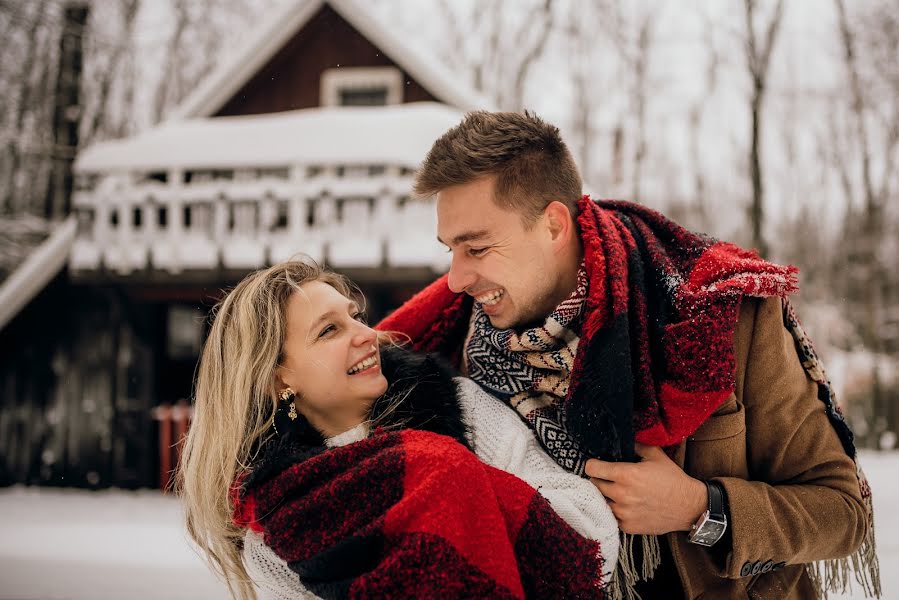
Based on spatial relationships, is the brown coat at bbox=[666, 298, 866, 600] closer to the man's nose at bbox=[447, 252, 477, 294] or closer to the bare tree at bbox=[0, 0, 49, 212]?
the man's nose at bbox=[447, 252, 477, 294]

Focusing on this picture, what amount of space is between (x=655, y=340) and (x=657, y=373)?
0.28 feet

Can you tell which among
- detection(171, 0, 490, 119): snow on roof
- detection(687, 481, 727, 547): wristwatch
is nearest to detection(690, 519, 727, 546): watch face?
detection(687, 481, 727, 547): wristwatch

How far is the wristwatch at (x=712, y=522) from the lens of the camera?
162cm

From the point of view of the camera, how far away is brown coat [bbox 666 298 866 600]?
63.9 inches

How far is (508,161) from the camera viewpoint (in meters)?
1.96

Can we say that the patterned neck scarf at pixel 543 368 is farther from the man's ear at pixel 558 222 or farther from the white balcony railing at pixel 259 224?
the white balcony railing at pixel 259 224

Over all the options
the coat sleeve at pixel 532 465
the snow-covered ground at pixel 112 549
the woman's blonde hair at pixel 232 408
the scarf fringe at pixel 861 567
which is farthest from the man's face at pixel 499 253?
the snow-covered ground at pixel 112 549

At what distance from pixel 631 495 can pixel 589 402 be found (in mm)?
241

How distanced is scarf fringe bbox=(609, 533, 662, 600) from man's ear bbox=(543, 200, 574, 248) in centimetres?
83

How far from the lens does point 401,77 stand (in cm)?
951

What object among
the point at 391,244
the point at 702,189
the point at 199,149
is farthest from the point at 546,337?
the point at 702,189

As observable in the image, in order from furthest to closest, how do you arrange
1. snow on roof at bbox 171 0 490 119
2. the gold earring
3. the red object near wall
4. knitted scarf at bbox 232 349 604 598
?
snow on roof at bbox 171 0 490 119
the red object near wall
the gold earring
knitted scarf at bbox 232 349 604 598

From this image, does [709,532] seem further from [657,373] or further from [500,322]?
[500,322]

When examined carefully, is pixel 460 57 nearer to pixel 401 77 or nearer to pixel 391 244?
pixel 401 77
